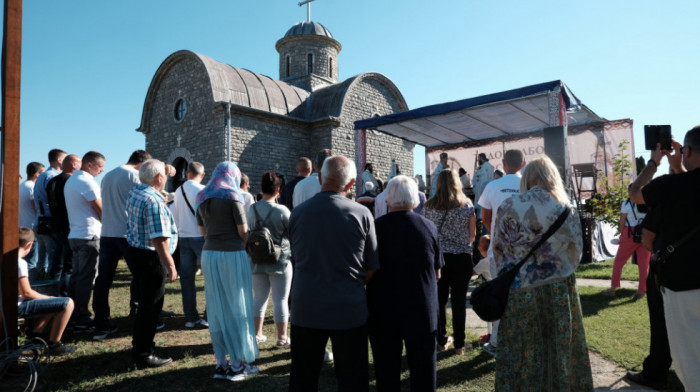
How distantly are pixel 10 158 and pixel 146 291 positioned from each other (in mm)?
1523

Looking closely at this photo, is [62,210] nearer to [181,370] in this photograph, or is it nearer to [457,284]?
[181,370]

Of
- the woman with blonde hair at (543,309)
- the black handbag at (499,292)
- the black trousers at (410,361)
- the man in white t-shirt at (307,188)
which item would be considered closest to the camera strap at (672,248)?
the woman with blonde hair at (543,309)

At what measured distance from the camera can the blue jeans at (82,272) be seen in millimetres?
4758

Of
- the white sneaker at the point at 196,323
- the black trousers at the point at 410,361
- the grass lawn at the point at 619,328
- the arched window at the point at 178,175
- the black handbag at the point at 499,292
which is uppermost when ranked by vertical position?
the arched window at the point at 178,175

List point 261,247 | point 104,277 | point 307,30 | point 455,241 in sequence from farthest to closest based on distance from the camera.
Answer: point 307,30
point 104,277
point 455,241
point 261,247

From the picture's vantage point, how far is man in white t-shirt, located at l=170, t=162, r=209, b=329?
5086mm

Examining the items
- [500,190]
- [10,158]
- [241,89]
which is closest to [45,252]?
[10,158]

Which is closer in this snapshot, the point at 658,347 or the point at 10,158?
the point at 658,347

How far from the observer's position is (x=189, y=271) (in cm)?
518

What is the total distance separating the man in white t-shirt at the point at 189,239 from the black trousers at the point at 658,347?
176 inches

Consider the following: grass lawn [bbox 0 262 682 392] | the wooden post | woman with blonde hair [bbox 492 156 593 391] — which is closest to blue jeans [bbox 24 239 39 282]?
grass lawn [bbox 0 262 682 392]

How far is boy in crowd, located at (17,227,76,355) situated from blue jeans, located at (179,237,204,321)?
1.24 m

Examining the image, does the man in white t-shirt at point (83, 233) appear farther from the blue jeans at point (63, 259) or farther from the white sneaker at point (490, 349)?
the white sneaker at point (490, 349)

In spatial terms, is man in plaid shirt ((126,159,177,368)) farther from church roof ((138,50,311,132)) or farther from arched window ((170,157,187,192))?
arched window ((170,157,187,192))
